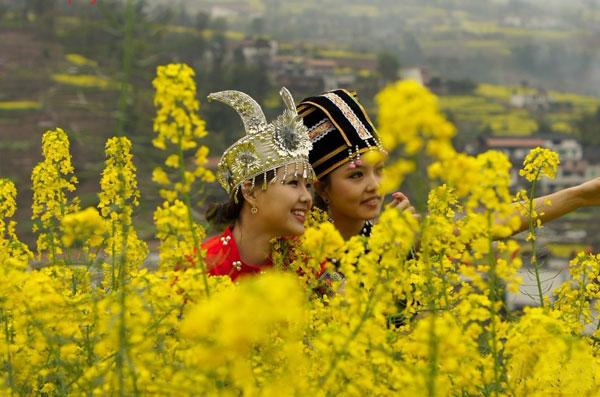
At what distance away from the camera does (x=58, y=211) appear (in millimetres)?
3281

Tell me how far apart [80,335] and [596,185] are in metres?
2.27

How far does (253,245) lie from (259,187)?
8.3 inches

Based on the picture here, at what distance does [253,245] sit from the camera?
3.52m

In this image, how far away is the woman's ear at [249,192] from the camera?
3539mm

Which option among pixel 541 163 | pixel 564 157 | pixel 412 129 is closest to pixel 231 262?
pixel 541 163

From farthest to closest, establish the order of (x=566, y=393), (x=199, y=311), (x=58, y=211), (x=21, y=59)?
1. (x=21, y=59)
2. (x=58, y=211)
3. (x=566, y=393)
4. (x=199, y=311)

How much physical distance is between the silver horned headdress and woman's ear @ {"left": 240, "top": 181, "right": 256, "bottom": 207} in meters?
0.02

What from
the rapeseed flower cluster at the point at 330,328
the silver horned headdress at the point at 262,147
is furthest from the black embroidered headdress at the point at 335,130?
the rapeseed flower cluster at the point at 330,328

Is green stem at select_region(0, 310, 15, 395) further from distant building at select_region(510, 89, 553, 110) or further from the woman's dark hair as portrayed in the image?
distant building at select_region(510, 89, 553, 110)

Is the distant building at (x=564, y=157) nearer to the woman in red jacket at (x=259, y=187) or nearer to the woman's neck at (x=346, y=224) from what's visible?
the woman's neck at (x=346, y=224)

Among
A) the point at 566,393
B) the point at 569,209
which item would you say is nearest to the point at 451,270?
the point at 566,393

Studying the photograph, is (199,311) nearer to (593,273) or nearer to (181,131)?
(181,131)

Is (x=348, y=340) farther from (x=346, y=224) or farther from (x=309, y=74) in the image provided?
(x=309, y=74)

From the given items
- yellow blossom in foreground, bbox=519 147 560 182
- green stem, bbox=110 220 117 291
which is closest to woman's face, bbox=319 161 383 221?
yellow blossom in foreground, bbox=519 147 560 182
